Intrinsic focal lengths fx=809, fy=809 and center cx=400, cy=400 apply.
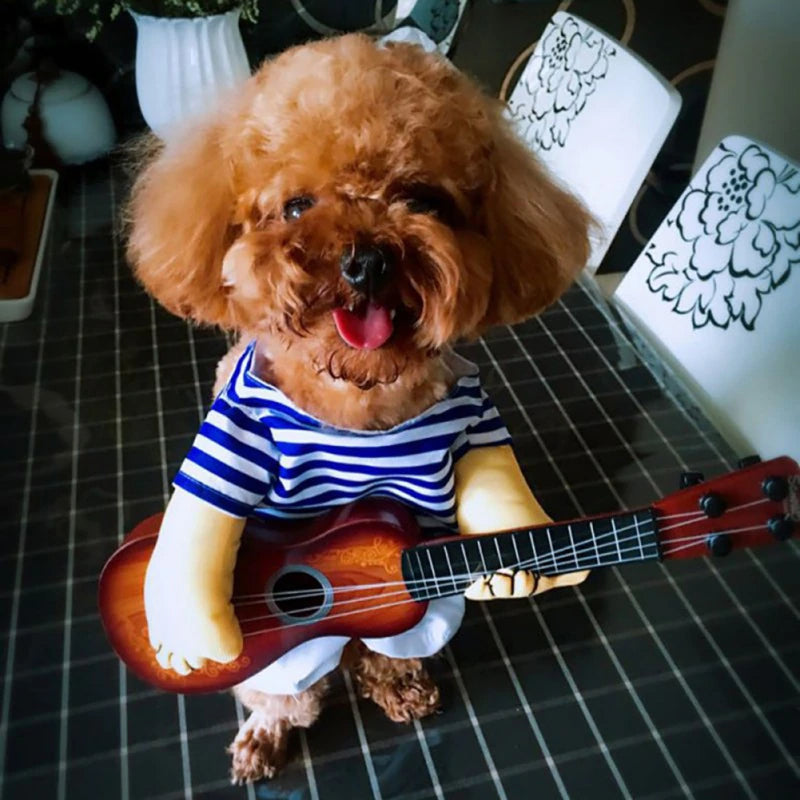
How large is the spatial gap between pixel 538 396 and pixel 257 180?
0.57 m

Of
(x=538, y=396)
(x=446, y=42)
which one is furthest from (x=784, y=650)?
(x=446, y=42)

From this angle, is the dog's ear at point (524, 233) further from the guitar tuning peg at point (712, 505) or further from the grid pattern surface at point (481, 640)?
the grid pattern surface at point (481, 640)

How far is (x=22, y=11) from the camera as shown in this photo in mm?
1520

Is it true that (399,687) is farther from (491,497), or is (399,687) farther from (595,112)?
(595,112)

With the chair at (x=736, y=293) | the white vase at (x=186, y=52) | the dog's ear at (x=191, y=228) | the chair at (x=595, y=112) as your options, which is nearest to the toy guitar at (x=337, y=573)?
the dog's ear at (x=191, y=228)

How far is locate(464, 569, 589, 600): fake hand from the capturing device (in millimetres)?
680

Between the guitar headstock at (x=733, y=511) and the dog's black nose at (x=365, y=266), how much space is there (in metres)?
0.28

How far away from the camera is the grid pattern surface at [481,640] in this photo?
2.40 feet

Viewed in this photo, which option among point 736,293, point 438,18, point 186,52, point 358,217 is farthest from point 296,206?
point 438,18

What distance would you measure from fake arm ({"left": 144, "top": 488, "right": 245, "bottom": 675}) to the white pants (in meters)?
0.08

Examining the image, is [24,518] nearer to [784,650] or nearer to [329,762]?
[329,762]

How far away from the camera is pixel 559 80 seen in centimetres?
129

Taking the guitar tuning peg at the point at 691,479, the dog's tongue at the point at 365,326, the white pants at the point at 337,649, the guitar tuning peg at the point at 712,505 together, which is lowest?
the white pants at the point at 337,649

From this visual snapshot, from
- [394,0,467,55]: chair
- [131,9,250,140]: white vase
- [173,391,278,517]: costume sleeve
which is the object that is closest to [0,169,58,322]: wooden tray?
[131,9,250,140]: white vase
